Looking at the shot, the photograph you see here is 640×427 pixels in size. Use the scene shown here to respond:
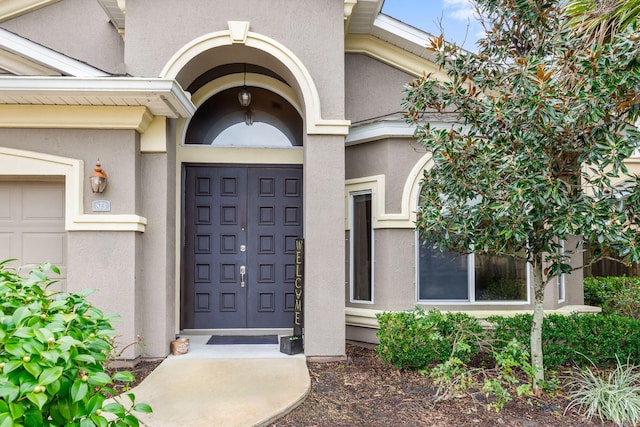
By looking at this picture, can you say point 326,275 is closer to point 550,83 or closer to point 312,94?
point 312,94

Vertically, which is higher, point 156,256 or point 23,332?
point 156,256

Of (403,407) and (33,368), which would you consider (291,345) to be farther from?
(33,368)

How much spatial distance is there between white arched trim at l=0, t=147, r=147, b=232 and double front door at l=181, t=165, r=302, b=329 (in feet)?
5.29

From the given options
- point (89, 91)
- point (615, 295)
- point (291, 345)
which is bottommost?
point (291, 345)

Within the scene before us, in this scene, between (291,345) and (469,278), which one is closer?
(291,345)

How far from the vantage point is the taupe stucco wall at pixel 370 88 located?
24.5 ft

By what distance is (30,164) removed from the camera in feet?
18.9

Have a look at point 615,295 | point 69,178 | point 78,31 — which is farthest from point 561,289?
point 78,31

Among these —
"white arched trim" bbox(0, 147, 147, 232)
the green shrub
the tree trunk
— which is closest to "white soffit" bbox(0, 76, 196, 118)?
"white arched trim" bbox(0, 147, 147, 232)

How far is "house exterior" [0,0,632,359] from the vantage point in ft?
18.9

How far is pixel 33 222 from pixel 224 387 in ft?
12.0

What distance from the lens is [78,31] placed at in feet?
24.1

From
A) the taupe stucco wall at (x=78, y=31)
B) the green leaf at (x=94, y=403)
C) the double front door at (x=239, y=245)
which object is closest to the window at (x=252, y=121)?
the double front door at (x=239, y=245)

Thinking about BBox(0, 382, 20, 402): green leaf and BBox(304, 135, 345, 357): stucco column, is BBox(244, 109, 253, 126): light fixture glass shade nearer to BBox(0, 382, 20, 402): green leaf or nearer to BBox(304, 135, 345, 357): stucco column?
BBox(304, 135, 345, 357): stucco column
